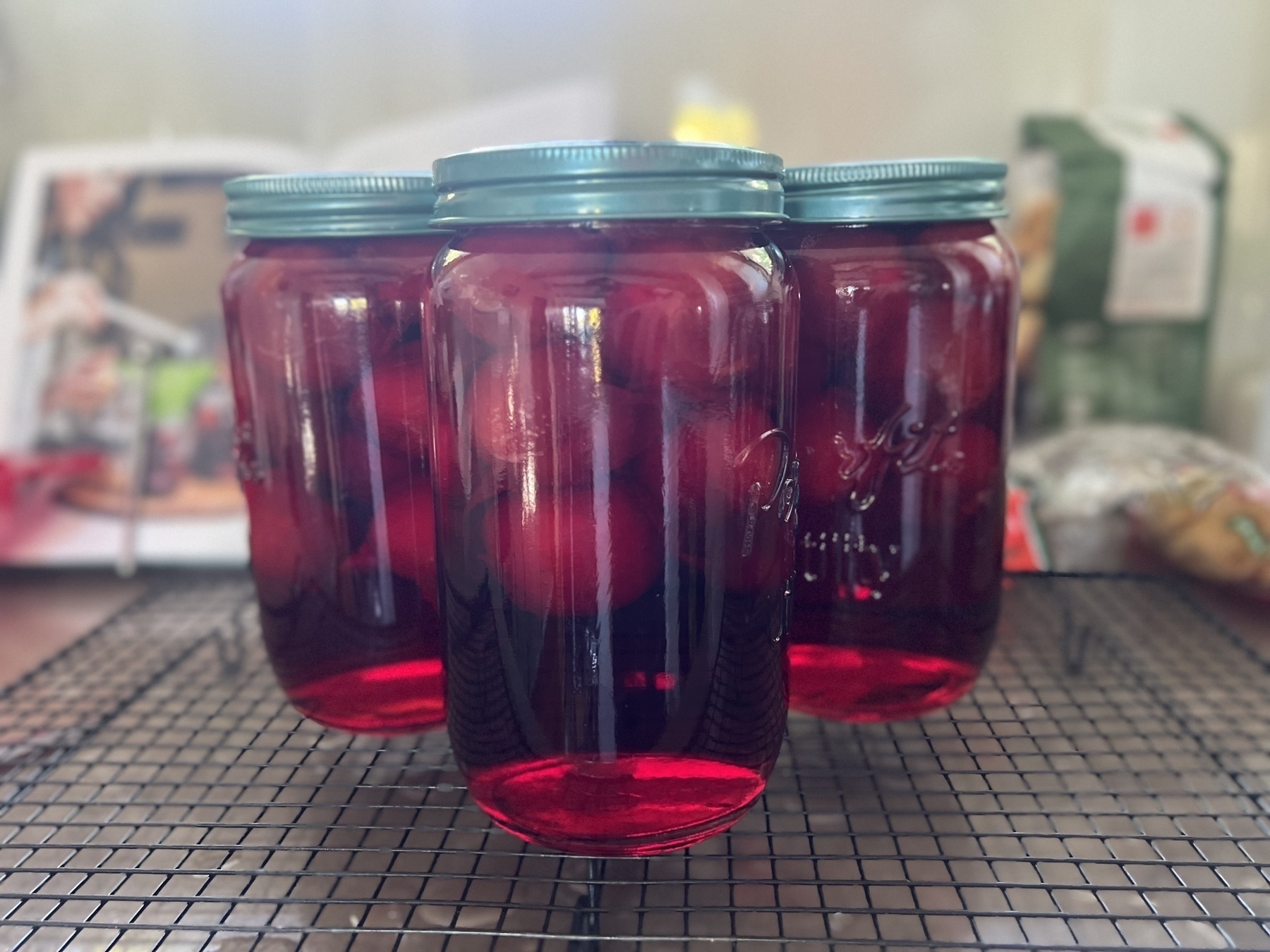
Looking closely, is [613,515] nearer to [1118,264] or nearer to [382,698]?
[382,698]

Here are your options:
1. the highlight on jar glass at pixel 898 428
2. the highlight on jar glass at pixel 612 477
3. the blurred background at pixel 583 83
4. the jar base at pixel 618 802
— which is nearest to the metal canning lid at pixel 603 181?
the highlight on jar glass at pixel 612 477

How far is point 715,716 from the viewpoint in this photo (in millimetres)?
389

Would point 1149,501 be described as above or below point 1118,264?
below

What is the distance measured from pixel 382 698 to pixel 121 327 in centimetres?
60

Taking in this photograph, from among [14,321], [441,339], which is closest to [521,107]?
[14,321]

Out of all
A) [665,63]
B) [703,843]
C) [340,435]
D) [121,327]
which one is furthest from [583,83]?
[703,843]

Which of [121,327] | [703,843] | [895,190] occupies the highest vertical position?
[895,190]

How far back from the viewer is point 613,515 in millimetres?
370

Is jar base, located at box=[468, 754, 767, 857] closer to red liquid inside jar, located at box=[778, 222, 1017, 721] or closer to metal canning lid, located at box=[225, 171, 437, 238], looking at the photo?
red liquid inside jar, located at box=[778, 222, 1017, 721]

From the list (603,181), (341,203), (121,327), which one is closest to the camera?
(603,181)

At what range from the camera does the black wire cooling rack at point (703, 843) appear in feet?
1.25

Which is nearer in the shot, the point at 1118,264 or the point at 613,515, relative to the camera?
the point at 613,515

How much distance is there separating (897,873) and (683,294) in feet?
0.93

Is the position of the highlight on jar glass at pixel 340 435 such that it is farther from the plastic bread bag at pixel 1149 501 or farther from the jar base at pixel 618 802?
the plastic bread bag at pixel 1149 501
